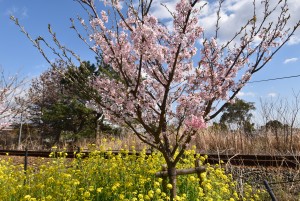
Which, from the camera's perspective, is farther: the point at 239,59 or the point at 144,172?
the point at 144,172

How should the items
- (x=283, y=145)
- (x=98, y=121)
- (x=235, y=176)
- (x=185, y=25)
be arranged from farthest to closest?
(x=98, y=121), (x=283, y=145), (x=235, y=176), (x=185, y=25)

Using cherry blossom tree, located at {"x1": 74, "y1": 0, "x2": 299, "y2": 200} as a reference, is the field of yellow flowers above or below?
below

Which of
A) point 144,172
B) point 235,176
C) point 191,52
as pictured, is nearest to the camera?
point 191,52

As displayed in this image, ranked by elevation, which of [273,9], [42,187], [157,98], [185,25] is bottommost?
[42,187]

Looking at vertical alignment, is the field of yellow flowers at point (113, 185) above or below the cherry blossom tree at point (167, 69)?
below

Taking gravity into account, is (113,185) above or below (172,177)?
below

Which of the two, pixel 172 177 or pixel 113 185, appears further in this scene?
pixel 113 185

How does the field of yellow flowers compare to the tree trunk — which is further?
the field of yellow flowers

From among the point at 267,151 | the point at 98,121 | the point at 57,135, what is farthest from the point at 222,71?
the point at 57,135

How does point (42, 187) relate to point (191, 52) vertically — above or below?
below

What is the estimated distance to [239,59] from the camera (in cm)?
498

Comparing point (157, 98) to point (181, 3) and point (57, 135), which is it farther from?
point (57, 135)

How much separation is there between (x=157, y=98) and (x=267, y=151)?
6.26 m

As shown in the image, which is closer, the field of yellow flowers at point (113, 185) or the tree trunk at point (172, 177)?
the tree trunk at point (172, 177)
